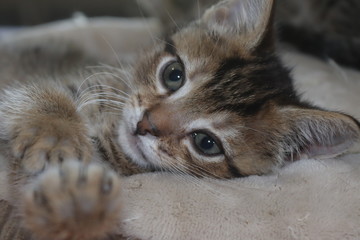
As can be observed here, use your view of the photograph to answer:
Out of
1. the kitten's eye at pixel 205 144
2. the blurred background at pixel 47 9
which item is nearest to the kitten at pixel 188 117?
the kitten's eye at pixel 205 144

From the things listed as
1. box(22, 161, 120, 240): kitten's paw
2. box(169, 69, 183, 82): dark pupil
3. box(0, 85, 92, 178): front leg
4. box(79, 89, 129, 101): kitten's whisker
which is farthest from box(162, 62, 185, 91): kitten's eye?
box(22, 161, 120, 240): kitten's paw

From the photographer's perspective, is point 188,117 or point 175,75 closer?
point 188,117

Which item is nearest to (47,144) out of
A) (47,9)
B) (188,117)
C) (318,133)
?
(188,117)

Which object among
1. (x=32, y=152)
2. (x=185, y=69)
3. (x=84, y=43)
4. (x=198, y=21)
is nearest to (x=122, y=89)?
(x=185, y=69)

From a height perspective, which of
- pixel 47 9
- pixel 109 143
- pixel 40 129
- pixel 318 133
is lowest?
pixel 318 133

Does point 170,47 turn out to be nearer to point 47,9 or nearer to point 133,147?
point 133,147

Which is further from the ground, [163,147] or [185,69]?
[185,69]

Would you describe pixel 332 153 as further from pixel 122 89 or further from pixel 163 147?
pixel 122 89
